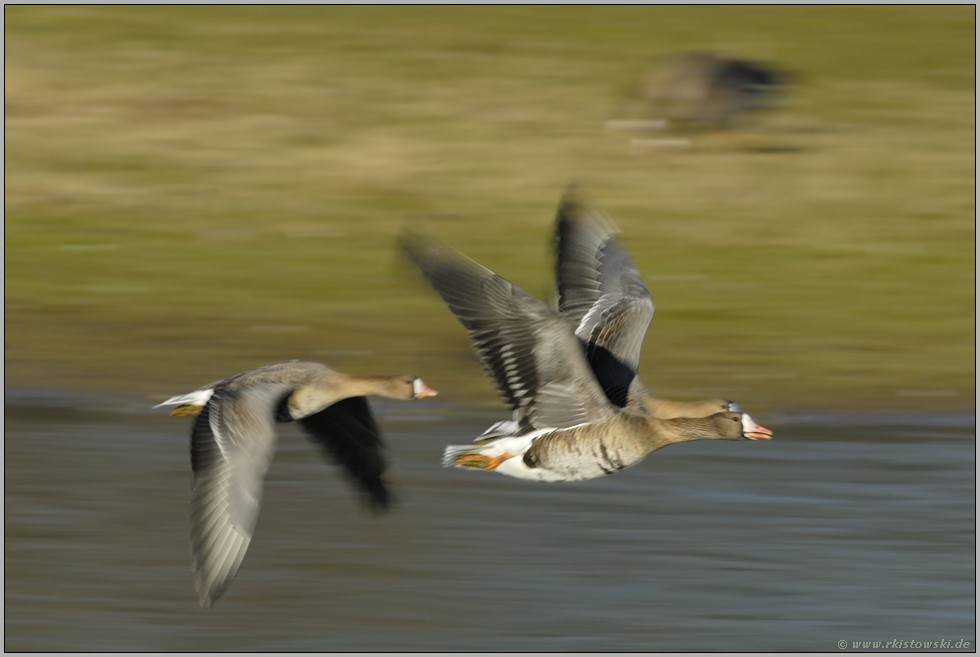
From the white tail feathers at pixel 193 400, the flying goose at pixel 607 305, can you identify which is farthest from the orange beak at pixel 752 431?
the white tail feathers at pixel 193 400

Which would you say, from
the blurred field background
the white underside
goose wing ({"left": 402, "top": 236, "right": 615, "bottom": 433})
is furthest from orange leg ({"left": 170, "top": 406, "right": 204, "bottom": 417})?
the blurred field background

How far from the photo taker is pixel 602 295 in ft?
27.8

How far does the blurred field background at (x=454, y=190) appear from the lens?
459 inches

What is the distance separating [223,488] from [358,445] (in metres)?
1.67

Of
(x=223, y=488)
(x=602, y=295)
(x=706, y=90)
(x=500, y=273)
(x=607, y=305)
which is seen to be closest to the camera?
(x=223, y=488)

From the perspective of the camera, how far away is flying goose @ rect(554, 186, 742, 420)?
8.13 metres

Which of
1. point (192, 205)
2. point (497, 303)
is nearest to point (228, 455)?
point (497, 303)

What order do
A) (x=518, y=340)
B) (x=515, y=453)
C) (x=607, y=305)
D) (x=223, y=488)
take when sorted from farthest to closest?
(x=607, y=305), (x=515, y=453), (x=518, y=340), (x=223, y=488)

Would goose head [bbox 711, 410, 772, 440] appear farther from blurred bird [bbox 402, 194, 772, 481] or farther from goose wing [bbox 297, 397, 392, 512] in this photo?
goose wing [bbox 297, 397, 392, 512]

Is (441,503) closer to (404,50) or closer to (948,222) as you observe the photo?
(948,222)

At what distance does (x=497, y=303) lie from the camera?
274 inches

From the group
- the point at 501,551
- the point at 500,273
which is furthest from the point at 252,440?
the point at 500,273

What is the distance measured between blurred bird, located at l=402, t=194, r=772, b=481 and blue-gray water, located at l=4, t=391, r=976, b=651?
0.80 meters

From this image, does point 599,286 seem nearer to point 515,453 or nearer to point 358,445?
point 515,453
